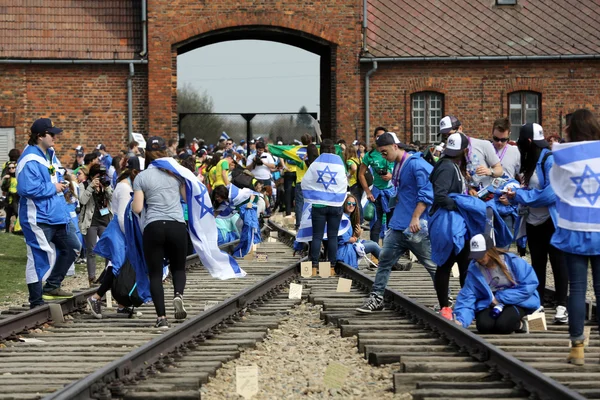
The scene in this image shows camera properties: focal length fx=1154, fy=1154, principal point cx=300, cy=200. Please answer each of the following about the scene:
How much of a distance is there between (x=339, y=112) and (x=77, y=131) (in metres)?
8.34

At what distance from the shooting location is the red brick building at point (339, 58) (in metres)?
36.2

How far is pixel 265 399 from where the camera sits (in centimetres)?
777

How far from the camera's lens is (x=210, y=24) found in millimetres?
36000

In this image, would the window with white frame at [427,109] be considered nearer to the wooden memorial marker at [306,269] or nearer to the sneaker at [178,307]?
the wooden memorial marker at [306,269]

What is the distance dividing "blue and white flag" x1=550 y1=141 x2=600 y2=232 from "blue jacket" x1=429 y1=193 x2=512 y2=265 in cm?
219

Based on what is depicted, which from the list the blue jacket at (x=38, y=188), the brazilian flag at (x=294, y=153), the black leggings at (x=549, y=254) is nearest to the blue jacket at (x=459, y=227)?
the black leggings at (x=549, y=254)

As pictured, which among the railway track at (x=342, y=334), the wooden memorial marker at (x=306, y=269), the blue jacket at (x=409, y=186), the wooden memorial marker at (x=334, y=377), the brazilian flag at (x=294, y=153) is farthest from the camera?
the brazilian flag at (x=294, y=153)

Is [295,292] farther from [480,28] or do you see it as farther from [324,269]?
[480,28]

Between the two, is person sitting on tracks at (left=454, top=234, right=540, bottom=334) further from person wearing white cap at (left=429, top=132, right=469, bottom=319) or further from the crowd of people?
person wearing white cap at (left=429, top=132, right=469, bottom=319)

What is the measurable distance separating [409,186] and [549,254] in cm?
156

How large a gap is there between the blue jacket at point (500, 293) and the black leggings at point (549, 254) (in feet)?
3.69

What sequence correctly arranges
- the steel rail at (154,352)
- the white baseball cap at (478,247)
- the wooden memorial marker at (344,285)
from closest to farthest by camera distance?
the steel rail at (154,352)
the white baseball cap at (478,247)
the wooden memorial marker at (344,285)

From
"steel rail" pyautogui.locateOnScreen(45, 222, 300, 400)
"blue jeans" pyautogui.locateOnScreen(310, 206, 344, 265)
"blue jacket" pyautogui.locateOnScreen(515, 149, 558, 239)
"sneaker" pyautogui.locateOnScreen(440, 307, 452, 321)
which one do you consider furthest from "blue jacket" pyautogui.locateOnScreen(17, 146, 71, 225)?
"blue jacket" pyautogui.locateOnScreen(515, 149, 558, 239)

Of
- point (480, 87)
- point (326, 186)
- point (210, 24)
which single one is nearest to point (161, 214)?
point (326, 186)
